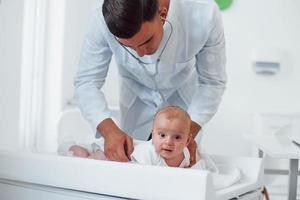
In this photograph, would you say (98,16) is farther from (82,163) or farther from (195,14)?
(82,163)

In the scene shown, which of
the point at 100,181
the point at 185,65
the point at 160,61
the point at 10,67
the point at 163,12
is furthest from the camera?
the point at 10,67

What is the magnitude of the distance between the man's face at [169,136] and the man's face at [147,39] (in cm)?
20

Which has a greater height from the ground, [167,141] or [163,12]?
[163,12]

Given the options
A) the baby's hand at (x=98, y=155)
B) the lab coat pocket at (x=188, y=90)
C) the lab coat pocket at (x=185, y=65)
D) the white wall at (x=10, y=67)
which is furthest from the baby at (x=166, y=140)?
the white wall at (x=10, y=67)

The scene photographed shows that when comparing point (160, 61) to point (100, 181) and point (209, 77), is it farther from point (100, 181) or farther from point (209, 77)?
point (100, 181)

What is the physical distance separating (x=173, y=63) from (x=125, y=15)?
427 mm

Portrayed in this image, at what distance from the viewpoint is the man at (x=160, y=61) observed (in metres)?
1.37

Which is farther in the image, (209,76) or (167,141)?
(209,76)

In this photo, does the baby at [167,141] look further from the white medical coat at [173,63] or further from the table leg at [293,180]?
the table leg at [293,180]

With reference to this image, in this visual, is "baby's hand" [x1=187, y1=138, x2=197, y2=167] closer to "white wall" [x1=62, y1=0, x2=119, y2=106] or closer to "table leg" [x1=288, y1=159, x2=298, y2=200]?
"table leg" [x1=288, y1=159, x2=298, y2=200]

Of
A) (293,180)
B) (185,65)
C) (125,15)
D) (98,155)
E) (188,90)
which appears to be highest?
(125,15)

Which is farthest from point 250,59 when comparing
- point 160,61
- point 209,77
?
point 160,61

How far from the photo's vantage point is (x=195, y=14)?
150 cm

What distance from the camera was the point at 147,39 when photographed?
4.24 feet
